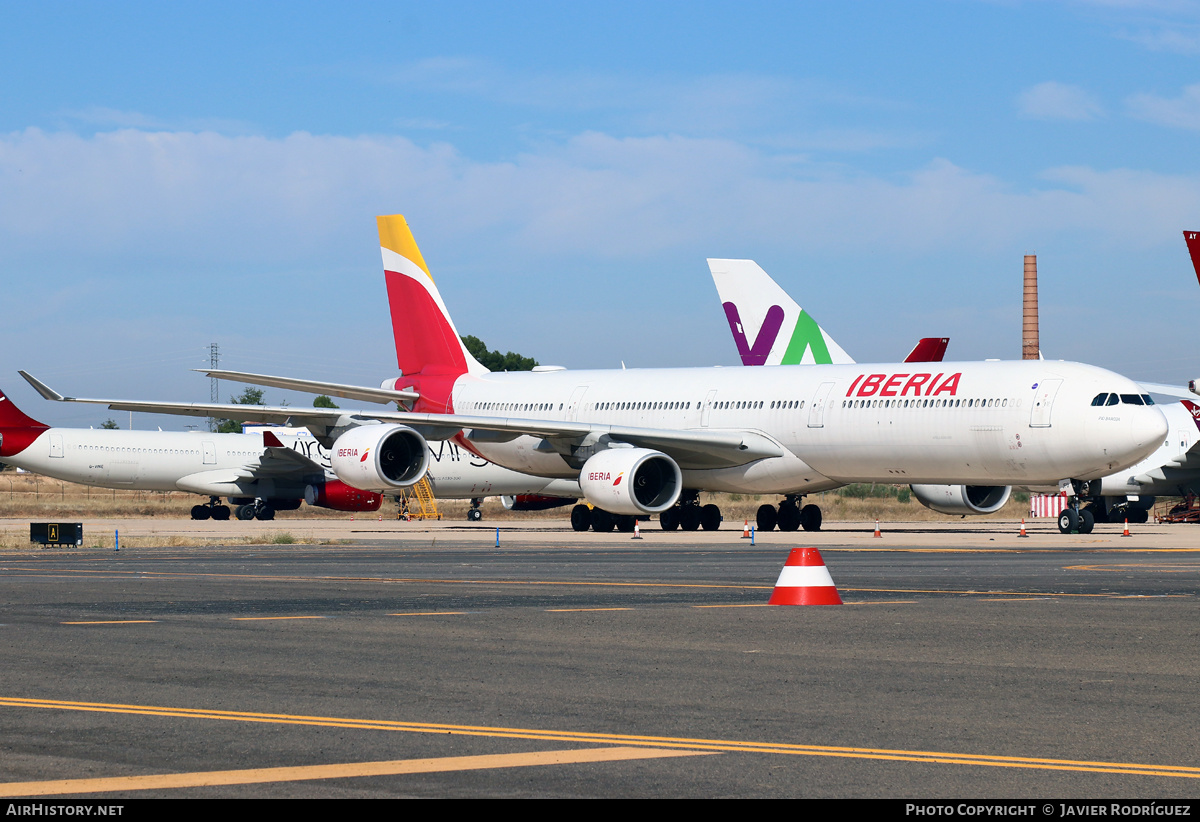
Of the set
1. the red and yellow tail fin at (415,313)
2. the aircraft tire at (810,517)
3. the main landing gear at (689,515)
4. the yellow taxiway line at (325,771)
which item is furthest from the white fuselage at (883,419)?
the yellow taxiway line at (325,771)

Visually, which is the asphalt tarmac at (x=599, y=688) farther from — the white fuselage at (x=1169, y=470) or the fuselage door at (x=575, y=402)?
the white fuselage at (x=1169, y=470)

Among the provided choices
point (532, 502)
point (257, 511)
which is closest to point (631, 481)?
point (532, 502)

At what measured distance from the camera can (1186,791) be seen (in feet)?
19.7

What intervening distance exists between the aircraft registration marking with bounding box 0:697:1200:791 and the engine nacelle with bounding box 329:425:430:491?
28.6 m

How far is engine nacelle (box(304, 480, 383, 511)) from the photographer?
55.9 m

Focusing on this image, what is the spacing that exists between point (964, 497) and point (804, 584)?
88.8 feet

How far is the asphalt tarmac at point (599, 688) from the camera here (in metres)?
6.41

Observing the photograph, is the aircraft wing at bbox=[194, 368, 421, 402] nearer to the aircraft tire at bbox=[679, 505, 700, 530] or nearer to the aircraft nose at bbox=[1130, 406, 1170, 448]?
the aircraft tire at bbox=[679, 505, 700, 530]

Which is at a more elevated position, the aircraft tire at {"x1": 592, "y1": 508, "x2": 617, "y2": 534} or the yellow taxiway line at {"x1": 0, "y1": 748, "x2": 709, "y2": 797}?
the aircraft tire at {"x1": 592, "y1": 508, "x2": 617, "y2": 534}

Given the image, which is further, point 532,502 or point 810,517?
point 532,502

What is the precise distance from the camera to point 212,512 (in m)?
61.3

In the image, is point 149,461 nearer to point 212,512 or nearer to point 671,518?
point 212,512

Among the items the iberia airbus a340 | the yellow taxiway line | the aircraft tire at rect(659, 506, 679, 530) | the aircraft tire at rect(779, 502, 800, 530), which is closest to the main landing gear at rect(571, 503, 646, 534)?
the aircraft tire at rect(659, 506, 679, 530)

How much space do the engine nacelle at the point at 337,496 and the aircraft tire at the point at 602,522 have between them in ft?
57.4
